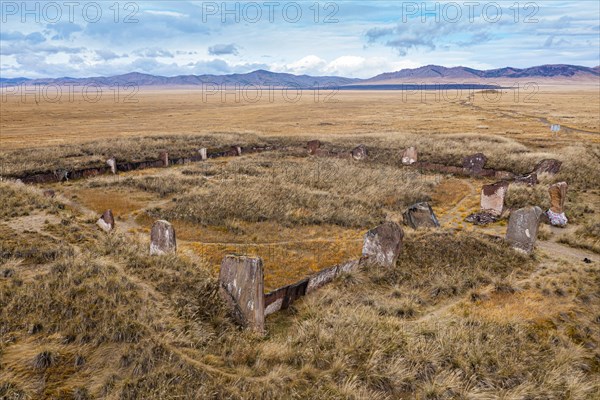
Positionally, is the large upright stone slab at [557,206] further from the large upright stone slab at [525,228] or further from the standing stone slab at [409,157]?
the standing stone slab at [409,157]

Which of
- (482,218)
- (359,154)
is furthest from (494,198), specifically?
(359,154)

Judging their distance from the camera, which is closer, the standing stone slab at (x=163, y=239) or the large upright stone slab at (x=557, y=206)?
the standing stone slab at (x=163, y=239)

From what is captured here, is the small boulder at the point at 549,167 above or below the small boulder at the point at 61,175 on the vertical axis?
above

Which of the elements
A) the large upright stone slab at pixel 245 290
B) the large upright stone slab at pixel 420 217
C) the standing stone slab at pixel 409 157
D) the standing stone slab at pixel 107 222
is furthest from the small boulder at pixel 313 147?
the large upright stone slab at pixel 245 290

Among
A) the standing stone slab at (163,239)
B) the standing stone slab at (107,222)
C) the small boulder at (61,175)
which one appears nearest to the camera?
the standing stone slab at (163,239)

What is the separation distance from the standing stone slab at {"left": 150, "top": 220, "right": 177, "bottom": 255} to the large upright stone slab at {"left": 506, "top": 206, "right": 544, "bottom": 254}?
10184mm

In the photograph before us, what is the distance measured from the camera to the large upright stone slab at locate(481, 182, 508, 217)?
17.0 m

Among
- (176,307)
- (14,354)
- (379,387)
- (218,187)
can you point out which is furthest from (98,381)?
(218,187)

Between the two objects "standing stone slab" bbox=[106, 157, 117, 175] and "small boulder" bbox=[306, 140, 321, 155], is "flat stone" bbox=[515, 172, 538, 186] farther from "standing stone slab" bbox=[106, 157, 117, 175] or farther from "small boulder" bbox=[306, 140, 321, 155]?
"standing stone slab" bbox=[106, 157, 117, 175]

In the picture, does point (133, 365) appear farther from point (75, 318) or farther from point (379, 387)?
point (379, 387)

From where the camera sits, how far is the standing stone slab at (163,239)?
10992 millimetres

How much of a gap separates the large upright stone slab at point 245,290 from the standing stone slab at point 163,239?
3.50 meters

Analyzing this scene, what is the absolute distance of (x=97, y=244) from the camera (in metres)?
11.3

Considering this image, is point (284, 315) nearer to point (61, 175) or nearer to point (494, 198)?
point (494, 198)
